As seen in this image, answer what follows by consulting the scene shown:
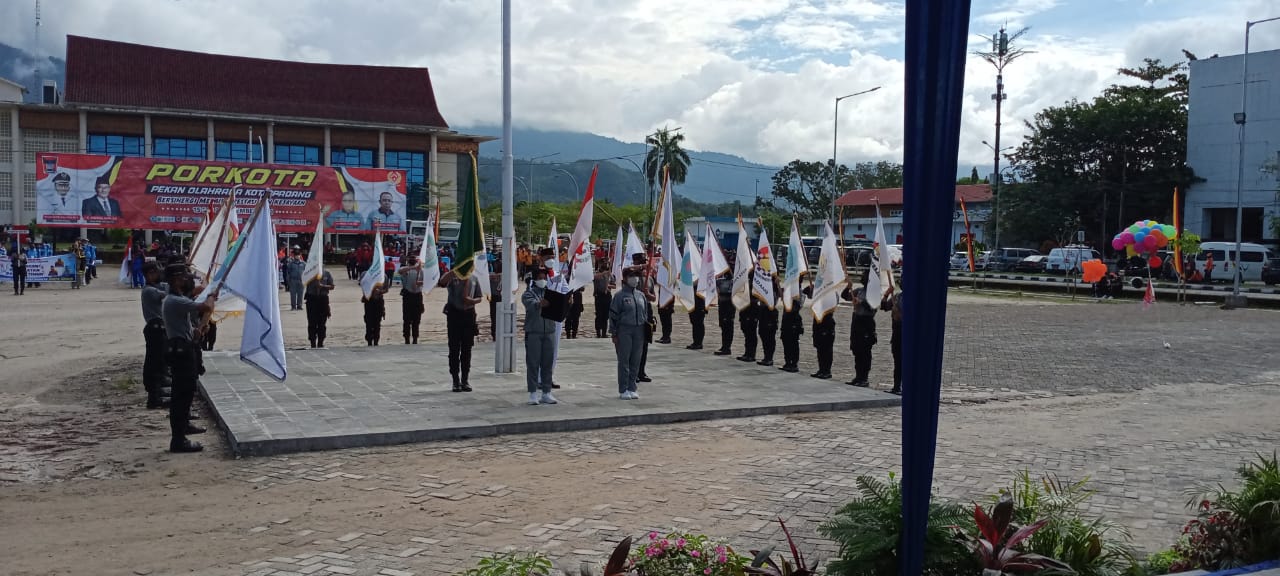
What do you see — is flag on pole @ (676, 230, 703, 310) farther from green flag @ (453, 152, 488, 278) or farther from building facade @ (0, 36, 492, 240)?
building facade @ (0, 36, 492, 240)

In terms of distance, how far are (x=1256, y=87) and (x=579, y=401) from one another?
50236mm

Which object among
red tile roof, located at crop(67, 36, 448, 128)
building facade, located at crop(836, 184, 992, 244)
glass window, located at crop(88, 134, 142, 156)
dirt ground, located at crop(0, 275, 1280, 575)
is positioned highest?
red tile roof, located at crop(67, 36, 448, 128)

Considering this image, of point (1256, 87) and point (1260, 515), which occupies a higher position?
point (1256, 87)

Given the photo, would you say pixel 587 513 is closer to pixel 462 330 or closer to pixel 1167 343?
pixel 462 330

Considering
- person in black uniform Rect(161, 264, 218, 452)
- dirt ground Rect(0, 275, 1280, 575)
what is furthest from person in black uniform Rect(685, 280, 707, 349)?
person in black uniform Rect(161, 264, 218, 452)

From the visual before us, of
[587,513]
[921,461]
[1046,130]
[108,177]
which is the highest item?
[1046,130]

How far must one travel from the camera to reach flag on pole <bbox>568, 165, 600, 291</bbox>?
544 inches

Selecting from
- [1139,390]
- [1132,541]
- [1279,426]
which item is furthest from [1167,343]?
[1132,541]

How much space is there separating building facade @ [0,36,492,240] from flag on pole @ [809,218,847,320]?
48.3 metres

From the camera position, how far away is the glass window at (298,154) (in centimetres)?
6650

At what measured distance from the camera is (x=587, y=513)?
713 cm

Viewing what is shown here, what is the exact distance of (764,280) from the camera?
1650 cm

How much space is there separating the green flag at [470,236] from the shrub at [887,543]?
9.39m

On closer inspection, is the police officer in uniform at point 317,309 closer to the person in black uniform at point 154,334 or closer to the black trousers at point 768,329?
the person in black uniform at point 154,334
